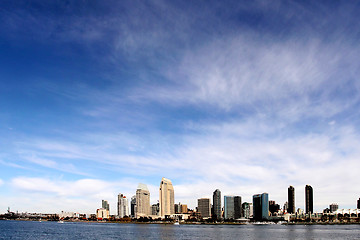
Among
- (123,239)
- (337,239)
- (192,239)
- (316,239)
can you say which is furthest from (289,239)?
(123,239)

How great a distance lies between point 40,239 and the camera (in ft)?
361

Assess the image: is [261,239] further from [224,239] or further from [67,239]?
[67,239]

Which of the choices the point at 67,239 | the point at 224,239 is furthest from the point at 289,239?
the point at 67,239

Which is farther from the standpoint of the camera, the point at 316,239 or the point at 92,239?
the point at 316,239

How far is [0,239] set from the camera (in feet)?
351

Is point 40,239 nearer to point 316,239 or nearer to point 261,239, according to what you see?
point 261,239

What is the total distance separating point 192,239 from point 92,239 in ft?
115

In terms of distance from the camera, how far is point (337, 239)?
377 feet

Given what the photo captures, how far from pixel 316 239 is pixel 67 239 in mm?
90730

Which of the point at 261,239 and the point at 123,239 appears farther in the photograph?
the point at 261,239

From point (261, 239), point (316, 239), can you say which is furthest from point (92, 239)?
point (316, 239)

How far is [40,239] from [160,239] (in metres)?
42.4

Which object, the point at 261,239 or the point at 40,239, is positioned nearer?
the point at 40,239

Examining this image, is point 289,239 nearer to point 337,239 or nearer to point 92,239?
point 337,239
